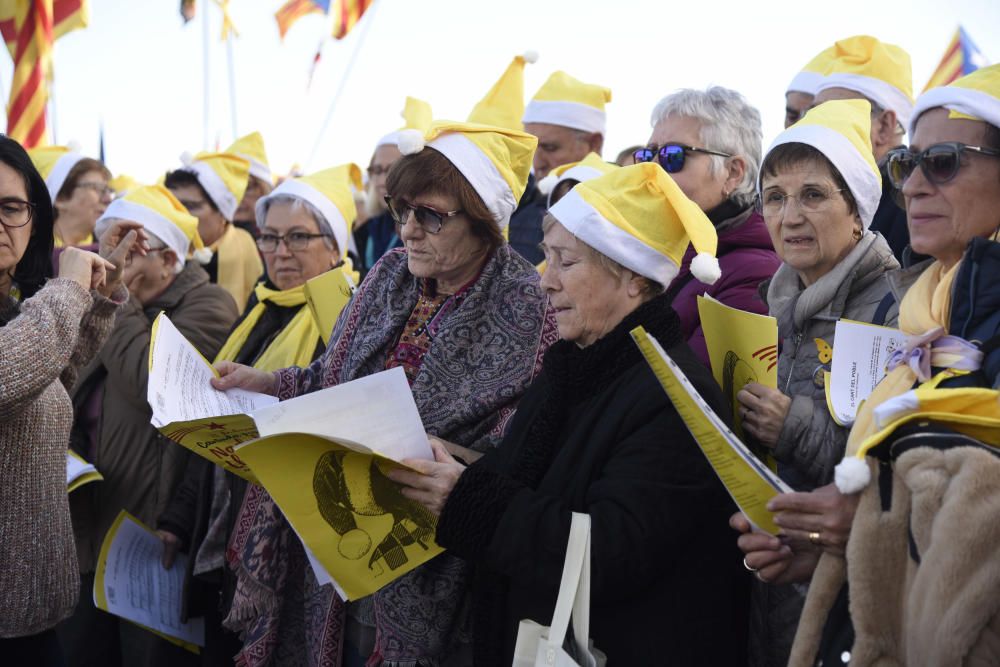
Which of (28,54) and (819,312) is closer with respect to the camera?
(819,312)

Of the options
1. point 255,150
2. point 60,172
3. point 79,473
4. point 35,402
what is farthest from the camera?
point 255,150

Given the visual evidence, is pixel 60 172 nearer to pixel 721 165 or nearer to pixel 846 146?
pixel 721 165

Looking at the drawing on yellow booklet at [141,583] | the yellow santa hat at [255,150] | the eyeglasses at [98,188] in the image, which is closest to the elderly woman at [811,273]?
the drawing on yellow booklet at [141,583]

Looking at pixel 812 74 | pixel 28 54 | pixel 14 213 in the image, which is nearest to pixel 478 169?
pixel 14 213

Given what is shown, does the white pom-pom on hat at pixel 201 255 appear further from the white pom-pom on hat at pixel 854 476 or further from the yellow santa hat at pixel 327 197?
the white pom-pom on hat at pixel 854 476

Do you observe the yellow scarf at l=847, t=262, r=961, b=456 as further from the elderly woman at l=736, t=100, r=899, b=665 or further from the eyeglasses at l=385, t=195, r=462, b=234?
the eyeglasses at l=385, t=195, r=462, b=234

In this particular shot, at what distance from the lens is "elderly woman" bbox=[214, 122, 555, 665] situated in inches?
123

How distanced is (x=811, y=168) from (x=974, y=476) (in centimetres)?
159

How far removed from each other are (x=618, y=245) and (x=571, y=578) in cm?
91

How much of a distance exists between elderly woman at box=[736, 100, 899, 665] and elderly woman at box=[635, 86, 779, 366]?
0.23 metres

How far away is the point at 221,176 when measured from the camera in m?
6.27

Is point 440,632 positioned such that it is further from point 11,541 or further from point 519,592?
point 11,541

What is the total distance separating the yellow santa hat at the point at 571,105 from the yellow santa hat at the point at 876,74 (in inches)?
59.8

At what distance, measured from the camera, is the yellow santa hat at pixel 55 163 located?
6.53m
